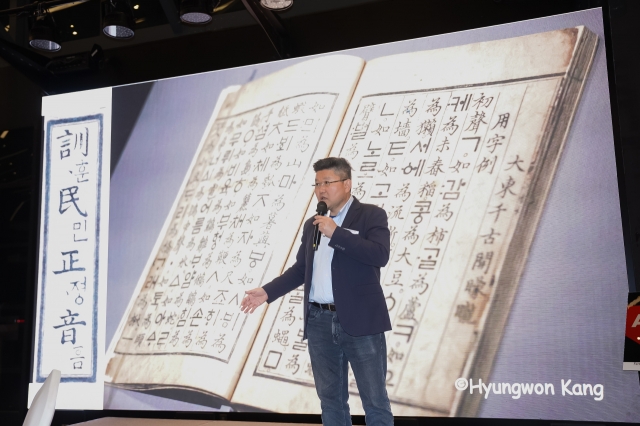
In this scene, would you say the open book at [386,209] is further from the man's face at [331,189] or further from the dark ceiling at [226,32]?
the man's face at [331,189]

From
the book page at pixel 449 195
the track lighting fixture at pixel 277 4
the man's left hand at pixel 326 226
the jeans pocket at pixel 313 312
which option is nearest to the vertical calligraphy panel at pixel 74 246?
the book page at pixel 449 195

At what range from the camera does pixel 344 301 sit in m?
2.19

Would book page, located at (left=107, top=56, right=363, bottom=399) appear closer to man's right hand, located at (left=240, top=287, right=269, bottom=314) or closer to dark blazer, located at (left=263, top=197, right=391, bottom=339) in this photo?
man's right hand, located at (left=240, top=287, right=269, bottom=314)

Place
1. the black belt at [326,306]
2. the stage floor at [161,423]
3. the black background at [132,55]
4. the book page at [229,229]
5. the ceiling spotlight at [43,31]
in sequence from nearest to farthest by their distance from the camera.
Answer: the black belt at [326,306]
the stage floor at [161,423]
the book page at [229,229]
the black background at [132,55]
the ceiling spotlight at [43,31]

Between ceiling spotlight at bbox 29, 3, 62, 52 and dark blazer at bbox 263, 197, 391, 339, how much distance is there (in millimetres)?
2584

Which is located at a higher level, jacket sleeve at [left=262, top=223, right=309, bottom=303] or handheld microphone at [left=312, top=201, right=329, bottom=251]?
handheld microphone at [left=312, top=201, right=329, bottom=251]

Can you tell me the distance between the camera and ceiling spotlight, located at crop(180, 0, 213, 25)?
3484 millimetres

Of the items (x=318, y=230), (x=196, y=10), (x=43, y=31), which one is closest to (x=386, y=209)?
(x=318, y=230)

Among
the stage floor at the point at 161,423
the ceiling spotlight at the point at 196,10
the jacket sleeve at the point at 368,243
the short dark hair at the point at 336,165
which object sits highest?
the ceiling spotlight at the point at 196,10

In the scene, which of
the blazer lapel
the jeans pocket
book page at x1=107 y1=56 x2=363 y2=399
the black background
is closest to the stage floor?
the black background

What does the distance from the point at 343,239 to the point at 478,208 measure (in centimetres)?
119

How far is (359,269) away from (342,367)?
39 cm

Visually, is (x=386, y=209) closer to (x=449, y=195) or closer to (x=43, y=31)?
(x=449, y=195)

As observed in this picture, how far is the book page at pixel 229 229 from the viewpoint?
344cm
